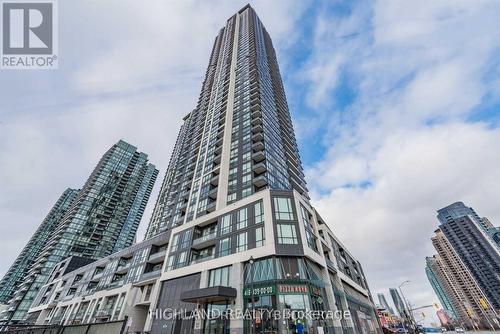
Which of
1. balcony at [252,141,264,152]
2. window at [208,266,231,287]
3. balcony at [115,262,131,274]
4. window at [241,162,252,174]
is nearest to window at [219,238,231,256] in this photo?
window at [208,266,231,287]

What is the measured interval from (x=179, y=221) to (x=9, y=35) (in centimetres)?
3591

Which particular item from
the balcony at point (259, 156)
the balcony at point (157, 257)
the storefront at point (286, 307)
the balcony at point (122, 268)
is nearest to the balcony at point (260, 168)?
the balcony at point (259, 156)

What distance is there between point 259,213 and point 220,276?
9.67 metres

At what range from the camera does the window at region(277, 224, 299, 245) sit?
95.1ft

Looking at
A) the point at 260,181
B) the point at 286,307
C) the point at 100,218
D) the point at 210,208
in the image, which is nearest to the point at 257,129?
the point at 260,181

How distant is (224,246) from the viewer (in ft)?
110

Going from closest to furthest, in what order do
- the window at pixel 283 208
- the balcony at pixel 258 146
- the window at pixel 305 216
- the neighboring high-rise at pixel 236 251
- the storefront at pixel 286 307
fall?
the storefront at pixel 286 307 < the neighboring high-rise at pixel 236 251 < the window at pixel 283 208 < the window at pixel 305 216 < the balcony at pixel 258 146

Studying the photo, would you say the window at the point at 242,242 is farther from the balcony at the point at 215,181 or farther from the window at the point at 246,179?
the balcony at the point at 215,181

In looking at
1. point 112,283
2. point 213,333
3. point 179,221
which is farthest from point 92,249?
point 213,333

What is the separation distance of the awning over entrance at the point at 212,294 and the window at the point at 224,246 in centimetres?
585

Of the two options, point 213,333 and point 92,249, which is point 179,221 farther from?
point 92,249

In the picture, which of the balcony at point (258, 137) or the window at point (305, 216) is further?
the balcony at point (258, 137)

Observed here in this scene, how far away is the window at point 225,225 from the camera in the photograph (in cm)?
3507

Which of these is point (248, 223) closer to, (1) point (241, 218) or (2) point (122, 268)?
(1) point (241, 218)
